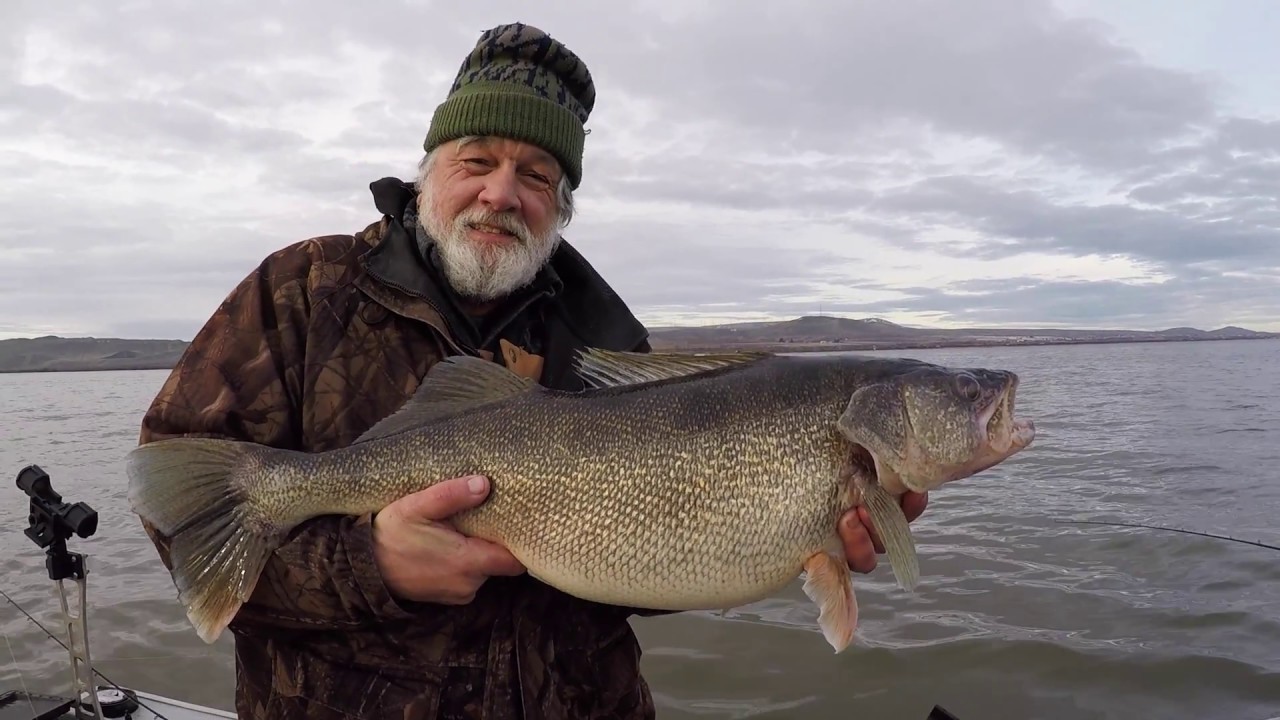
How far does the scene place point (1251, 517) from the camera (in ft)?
32.4

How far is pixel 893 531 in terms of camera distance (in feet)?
8.70

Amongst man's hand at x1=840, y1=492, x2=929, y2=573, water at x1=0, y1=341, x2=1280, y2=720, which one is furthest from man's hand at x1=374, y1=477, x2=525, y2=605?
water at x1=0, y1=341, x2=1280, y2=720

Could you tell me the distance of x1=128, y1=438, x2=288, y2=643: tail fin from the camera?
7.58 ft

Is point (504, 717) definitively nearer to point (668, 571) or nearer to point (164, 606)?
point (668, 571)

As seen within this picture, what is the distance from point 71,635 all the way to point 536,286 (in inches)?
95.2

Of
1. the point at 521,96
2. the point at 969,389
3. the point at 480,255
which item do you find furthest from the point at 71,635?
the point at 969,389

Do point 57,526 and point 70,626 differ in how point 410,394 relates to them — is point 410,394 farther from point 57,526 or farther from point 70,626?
point 70,626

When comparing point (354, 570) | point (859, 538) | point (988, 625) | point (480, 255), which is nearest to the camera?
point (354, 570)

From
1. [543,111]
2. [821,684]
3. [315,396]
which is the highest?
[543,111]

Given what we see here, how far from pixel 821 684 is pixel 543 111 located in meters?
5.17

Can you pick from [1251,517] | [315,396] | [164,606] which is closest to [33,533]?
[315,396]

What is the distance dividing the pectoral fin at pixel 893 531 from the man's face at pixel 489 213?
5.10 ft

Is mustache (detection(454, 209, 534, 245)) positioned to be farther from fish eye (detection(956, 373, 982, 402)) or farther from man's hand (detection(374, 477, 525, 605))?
fish eye (detection(956, 373, 982, 402))

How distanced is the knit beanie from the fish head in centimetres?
163
